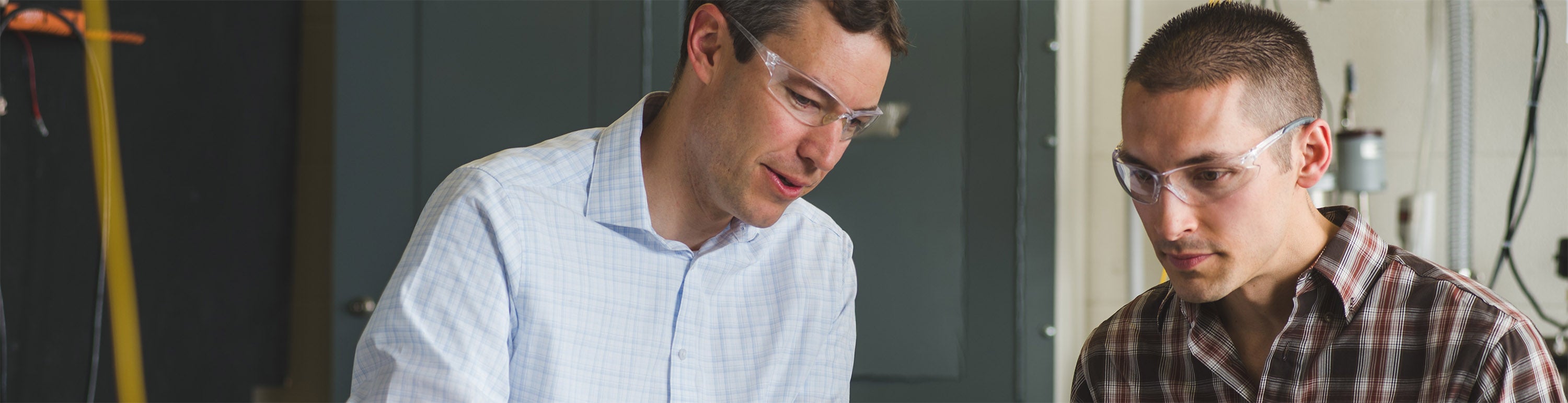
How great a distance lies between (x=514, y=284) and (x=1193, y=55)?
0.75 meters

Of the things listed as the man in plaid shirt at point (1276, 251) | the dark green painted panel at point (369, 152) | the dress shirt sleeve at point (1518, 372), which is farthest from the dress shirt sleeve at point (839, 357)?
the dark green painted panel at point (369, 152)

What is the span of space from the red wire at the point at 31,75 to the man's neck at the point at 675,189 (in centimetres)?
171

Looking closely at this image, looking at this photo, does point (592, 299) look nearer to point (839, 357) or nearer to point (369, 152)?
point (839, 357)

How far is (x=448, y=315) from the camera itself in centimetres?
105

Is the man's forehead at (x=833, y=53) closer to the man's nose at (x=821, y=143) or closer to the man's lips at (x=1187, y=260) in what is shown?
the man's nose at (x=821, y=143)

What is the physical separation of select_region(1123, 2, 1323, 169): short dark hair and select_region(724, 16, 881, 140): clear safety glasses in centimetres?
30

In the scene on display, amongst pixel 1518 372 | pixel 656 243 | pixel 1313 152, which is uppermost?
pixel 1313 152

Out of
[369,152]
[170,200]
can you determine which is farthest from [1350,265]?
[170,200]

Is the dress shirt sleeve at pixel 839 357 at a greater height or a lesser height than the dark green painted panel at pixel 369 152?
lesser

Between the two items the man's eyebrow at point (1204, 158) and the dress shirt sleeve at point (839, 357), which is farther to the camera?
the dress shirt sleeve at point (839, 357)

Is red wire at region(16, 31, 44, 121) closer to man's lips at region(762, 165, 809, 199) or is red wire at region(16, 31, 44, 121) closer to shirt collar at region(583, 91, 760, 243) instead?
shirt collar at region(583, 91, 760, 243)

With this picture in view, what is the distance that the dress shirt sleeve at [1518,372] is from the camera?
96 centimetres

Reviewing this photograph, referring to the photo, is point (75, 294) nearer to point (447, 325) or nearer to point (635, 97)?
point (635, 97)

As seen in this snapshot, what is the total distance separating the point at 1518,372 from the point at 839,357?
0.74m
